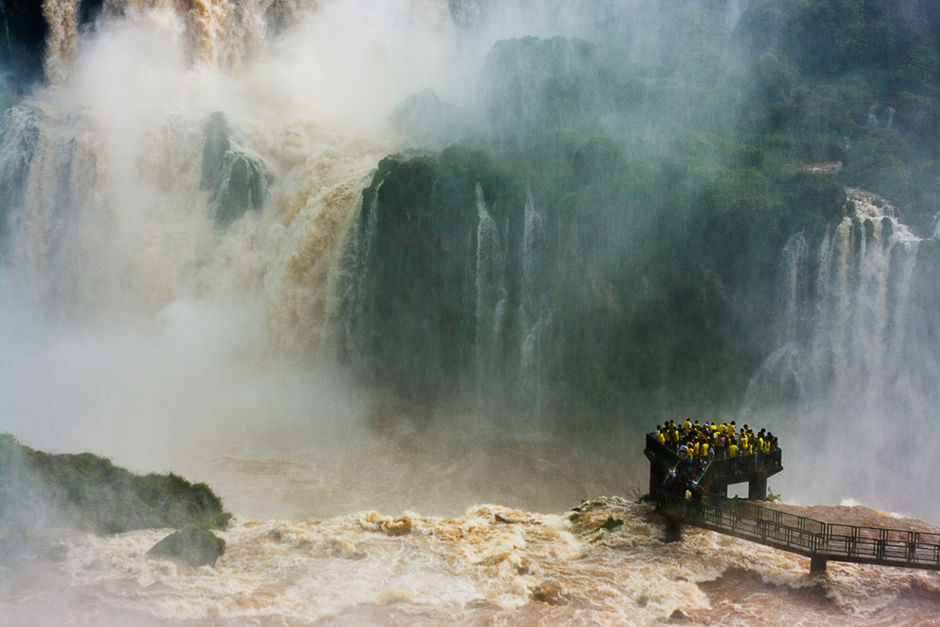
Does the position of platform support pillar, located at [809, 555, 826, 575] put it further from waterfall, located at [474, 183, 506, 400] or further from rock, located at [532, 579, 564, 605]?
waterfall, located at [474, 183, 506, 400]

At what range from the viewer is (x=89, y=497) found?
20.6 m

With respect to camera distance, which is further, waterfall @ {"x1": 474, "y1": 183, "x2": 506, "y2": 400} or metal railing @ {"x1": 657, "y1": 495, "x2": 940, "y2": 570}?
waterfall @ {"x1": 474, "y1": 183, "x2": 506, "y2": 400}

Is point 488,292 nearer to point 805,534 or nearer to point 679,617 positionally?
point 805,534

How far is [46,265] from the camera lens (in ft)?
128

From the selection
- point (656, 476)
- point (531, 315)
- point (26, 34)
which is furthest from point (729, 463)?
point (26, 34)

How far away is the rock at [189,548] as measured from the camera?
18172mm

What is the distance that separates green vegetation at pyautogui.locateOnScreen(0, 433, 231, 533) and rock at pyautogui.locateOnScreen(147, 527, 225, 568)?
149 centimetres

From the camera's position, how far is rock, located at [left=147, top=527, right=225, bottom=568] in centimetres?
1817

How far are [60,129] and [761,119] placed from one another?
113 ft

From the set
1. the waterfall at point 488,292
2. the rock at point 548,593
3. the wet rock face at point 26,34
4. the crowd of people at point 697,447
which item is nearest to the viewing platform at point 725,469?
the crowd of people at point 697,447

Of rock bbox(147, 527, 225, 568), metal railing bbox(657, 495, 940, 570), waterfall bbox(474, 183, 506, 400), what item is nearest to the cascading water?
metal railing bbox(657, 495, 940, 570)

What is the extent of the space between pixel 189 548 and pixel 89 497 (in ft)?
13.5

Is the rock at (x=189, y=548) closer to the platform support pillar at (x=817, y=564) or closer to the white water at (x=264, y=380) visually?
the white water at (x=264, y=380)

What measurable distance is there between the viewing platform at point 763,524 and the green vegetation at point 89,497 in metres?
11.5
